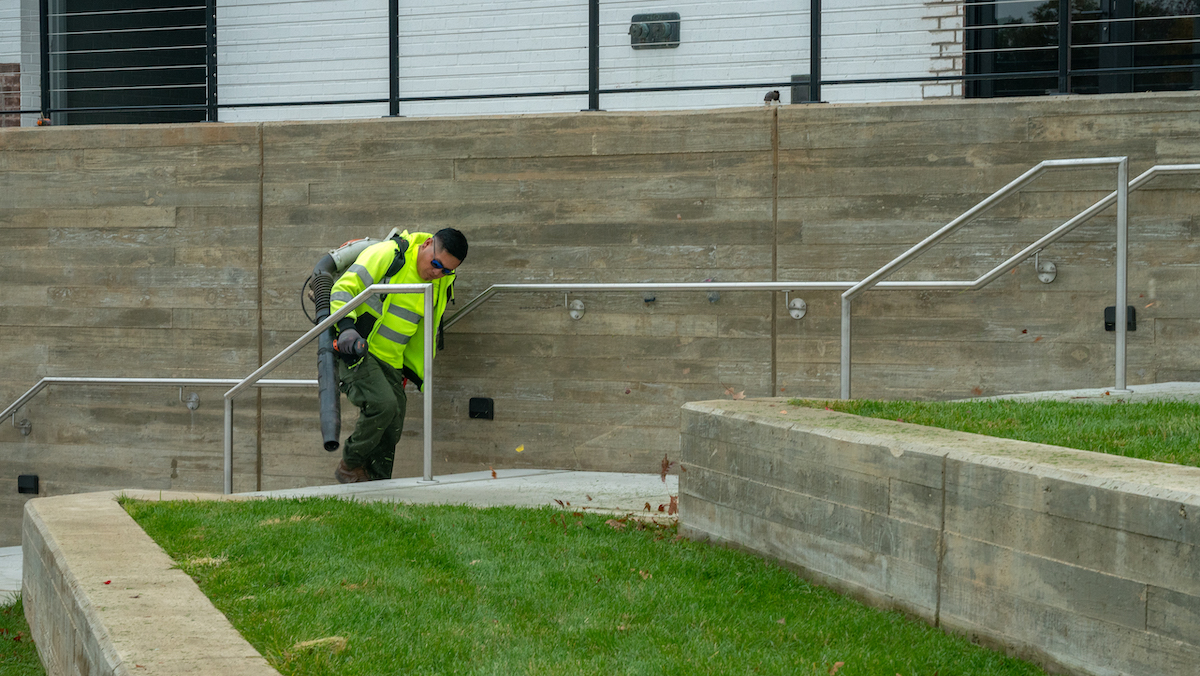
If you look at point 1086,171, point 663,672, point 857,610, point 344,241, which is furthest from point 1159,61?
point 663,672

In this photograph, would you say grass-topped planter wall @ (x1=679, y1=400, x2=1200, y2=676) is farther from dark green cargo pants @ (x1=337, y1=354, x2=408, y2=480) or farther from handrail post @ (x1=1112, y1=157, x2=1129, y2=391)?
dark green cargo pants @ (x1=337, y1=354, x2=408, y2=480)

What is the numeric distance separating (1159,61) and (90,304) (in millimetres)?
9105

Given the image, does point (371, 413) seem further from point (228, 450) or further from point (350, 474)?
point (228, 450)

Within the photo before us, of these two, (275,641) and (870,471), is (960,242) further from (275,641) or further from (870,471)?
(275,641)

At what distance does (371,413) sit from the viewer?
23.0 feet

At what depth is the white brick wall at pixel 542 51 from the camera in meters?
9.55

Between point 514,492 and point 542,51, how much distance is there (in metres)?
5.42

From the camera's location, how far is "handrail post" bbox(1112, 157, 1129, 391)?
586 cm

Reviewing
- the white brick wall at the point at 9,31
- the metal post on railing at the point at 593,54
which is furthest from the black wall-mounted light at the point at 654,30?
the white brick wall at the point at 9,31

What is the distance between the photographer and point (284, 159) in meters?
8.55

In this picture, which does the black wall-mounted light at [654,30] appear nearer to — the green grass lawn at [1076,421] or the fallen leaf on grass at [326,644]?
the green grass lawn at [1076,421]

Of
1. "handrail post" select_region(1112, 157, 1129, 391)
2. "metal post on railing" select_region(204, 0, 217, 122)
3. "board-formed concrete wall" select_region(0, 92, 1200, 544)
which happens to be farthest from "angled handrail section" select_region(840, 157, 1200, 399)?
"metal post on railing" select_region(204, 0, 217, 122)

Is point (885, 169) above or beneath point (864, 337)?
above

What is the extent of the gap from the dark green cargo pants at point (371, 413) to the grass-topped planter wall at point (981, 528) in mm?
3010
